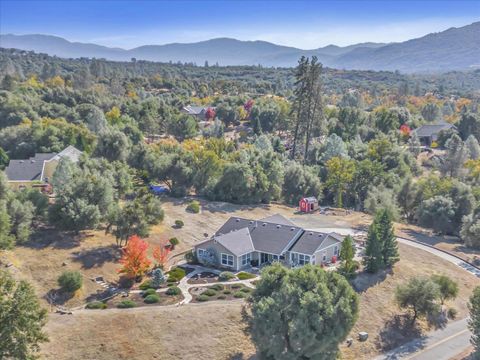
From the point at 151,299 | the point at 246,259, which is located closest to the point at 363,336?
the point at 246,259

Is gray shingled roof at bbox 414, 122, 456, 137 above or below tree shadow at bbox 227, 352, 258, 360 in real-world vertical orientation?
above

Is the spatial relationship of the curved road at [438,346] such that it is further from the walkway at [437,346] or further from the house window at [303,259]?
the house window at [303,259]

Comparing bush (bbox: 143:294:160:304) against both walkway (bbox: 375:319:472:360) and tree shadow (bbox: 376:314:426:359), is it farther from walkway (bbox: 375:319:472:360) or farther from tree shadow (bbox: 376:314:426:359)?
tree shadow (bbox: 376:314:426:359)

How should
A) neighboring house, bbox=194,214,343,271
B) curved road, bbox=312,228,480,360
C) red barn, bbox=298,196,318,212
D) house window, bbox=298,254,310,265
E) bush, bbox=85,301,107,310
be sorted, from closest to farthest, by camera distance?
curved road, bbox=312,228,480,360, bush, bbox=85,301,107,310, house window, bbox=298,254,310,265, neighboring house, bbox=194,214,343,271, red barn, bbox=298,196,318,212

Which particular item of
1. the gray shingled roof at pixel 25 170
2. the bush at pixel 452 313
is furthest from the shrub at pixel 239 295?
the gray shingled roof at pixel 25 170

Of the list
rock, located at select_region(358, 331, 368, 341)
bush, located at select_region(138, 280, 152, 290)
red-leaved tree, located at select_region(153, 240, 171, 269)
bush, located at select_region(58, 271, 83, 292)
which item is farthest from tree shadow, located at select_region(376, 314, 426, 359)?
bush, located at select_region(58, 271, 83, 292)

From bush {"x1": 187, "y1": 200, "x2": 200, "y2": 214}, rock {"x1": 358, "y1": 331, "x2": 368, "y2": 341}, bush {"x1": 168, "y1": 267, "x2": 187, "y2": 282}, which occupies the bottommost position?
rock {"x1": 358, "y1": 331, "x2": 368, "y2": 341}

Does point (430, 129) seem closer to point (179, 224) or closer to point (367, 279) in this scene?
point (367, 279)

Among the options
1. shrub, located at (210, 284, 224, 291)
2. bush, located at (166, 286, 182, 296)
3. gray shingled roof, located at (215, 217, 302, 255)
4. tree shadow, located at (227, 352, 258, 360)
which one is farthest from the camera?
gray shingled roof, located at (215, 217, 302, 255)
